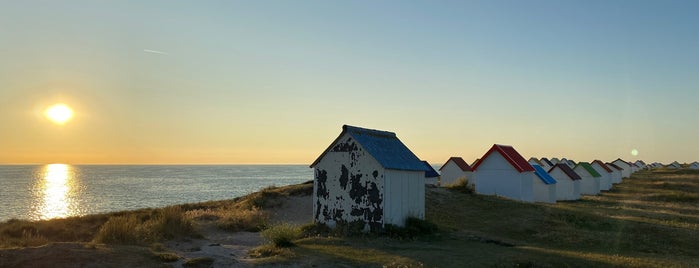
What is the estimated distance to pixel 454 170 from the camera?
2554 inches

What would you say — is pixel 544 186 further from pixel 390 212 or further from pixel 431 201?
pixel 390 212

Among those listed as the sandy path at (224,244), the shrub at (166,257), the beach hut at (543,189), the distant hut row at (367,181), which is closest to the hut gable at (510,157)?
the beach hut at (543,189)

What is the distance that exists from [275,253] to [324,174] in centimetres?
757

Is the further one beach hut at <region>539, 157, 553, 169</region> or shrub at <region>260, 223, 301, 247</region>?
beach hut at <region>539, 157, 553, 169</region>

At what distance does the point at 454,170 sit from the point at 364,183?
4169cm

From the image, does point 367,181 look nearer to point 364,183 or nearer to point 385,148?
point 364,183

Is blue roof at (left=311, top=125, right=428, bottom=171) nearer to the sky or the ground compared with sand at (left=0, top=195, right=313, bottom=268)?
nearer to the sky

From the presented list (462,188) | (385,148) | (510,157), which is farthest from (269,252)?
(510,157)

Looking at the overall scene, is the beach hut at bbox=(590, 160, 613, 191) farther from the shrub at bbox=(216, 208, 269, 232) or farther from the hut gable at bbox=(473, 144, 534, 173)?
the shrub at bbox=(216, 208, 269, 232)

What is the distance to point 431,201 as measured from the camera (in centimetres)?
3659

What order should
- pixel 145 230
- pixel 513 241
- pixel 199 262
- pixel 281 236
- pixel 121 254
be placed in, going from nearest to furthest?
1. pixel 121 254
2. pixel 199 262
3. pixel 281 236
4. pixel 145 230
5. pixel 513 241

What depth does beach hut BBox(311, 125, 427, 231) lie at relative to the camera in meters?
24.4

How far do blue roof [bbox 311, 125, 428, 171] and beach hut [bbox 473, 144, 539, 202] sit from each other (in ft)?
59.8

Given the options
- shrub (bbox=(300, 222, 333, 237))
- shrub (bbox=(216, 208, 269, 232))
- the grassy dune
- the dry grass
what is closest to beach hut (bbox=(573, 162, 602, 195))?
the grassy dune
